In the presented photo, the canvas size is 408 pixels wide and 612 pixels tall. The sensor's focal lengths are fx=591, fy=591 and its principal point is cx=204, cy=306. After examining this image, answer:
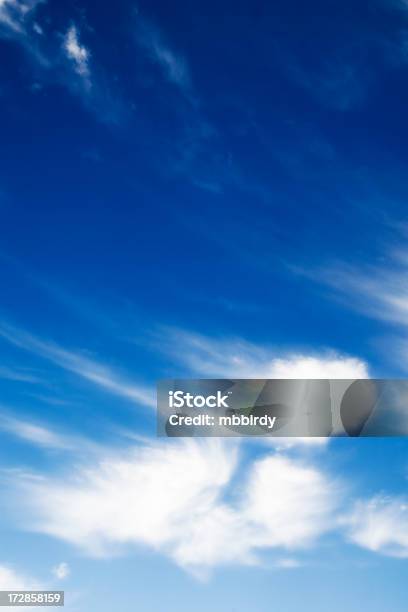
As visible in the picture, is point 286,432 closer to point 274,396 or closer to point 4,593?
point 274,396

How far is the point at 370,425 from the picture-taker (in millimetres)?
37750

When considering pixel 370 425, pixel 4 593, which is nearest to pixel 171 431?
pixel 370 425

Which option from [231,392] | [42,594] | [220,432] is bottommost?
[42,594]

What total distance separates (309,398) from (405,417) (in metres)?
6.25

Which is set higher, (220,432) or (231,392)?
(231,392)
